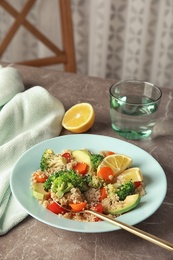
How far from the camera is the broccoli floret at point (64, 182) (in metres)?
0.95

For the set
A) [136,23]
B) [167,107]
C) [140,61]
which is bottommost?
[140,61]

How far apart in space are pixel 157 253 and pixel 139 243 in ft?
0.13

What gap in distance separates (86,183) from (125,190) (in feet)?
0.28

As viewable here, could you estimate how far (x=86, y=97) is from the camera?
4.57 ft

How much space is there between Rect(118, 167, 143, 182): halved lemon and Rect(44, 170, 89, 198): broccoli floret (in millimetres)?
86

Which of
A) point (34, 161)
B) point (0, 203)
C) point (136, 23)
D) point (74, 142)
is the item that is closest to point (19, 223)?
point (0, 203)

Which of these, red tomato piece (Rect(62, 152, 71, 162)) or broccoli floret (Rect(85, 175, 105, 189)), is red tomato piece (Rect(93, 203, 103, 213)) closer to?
broccoli floret (Rect(85, 175, 105, 189))

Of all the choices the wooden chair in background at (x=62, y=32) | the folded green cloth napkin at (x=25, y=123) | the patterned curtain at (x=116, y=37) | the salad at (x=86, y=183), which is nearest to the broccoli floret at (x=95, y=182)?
the salad at (x=86, y=183)

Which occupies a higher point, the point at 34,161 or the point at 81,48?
the point at 34,161

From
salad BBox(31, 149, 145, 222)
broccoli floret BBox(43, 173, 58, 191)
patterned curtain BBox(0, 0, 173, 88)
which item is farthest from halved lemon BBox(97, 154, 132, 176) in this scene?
patterned curtain BBox(0, 0, 173, 88)

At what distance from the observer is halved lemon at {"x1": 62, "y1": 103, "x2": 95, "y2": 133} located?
1228mm

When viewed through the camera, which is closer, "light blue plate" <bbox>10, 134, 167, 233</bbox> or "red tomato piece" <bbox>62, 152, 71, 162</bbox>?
"light blue plate" <bbox>10, 134, 167, 233</bbox>

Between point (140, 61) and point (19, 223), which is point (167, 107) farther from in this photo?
point (140, 61)

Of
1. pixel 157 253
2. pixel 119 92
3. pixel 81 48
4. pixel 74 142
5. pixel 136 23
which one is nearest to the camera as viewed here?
pixel 157 253
